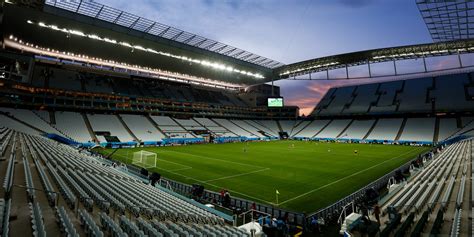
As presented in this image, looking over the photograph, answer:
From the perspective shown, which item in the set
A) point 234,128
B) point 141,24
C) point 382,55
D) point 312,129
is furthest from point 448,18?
point 312,129

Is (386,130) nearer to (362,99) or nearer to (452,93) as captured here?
(362,99)

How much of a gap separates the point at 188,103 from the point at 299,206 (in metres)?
55.2

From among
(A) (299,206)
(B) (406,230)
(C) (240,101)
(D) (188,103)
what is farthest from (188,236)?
(C) (240,101)

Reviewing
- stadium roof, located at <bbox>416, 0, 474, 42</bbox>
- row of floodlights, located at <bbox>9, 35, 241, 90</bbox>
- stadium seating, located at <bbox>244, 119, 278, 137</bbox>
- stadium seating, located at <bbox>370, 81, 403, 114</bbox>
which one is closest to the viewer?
stadium roof, located at <bbox>416, 0, 474, 42</bbox>

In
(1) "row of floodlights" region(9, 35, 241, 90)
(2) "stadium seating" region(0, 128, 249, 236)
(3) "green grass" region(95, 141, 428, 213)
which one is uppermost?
(1) "row of floodlights" region(9, 35, 241, 90)

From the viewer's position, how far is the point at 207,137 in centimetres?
5406

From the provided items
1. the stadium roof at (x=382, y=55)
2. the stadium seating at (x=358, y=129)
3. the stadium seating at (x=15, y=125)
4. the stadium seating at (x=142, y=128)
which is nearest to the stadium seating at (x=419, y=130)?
the stadium seating at (x=358, y=129)

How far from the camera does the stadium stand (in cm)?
864

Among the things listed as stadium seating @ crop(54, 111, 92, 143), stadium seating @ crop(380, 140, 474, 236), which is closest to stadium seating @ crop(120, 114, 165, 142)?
stadium seating @ crop(54, 111, 92, 143)

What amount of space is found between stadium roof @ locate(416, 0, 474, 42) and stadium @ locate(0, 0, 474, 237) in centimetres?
14

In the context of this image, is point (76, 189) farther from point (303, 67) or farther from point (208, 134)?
point (303, 67)

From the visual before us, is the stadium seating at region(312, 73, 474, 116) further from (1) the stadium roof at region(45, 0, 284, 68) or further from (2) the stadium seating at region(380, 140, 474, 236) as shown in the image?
(2) the stadium seating at region(380, 140, 474, 236)

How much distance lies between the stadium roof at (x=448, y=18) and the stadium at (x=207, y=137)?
0.14 m

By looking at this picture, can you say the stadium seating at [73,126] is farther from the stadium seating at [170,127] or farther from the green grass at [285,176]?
the stadium seating at [170,127]
